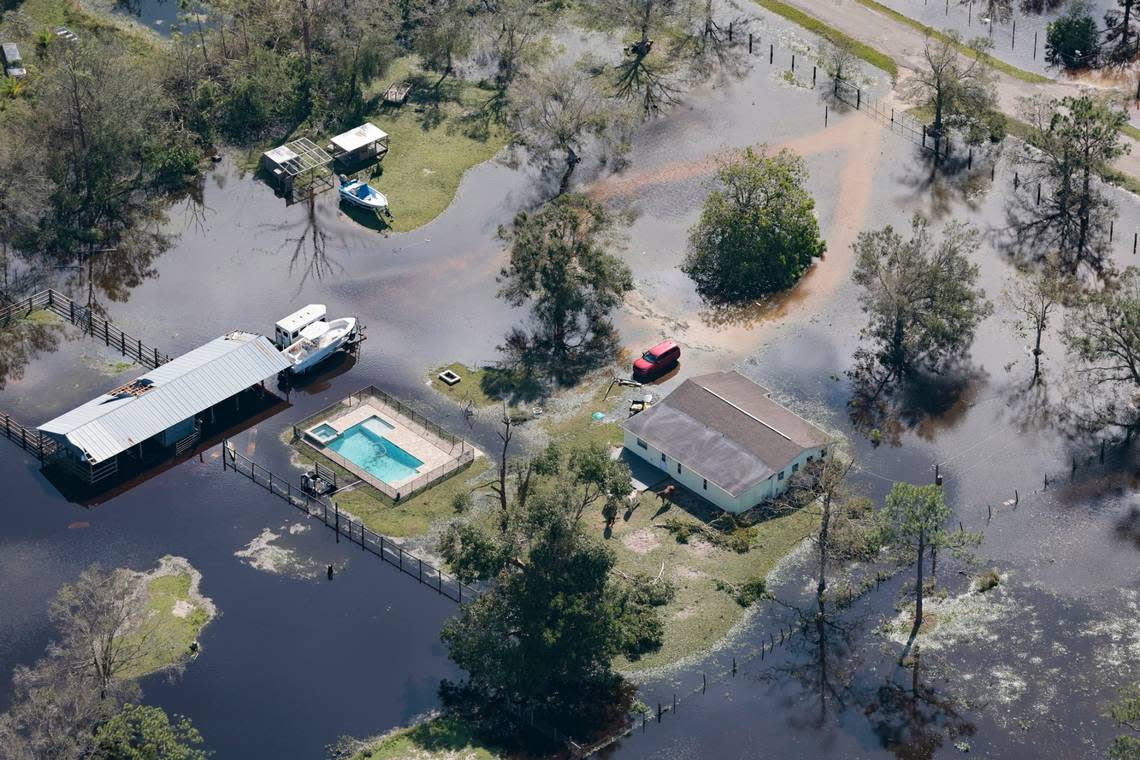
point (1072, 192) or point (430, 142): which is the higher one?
point (1072, 192)

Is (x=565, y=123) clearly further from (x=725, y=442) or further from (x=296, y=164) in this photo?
(x=725, y=442)

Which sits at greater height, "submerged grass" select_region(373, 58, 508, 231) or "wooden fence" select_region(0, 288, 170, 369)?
"submerged grass" select_region(373, 58, 508, 231)

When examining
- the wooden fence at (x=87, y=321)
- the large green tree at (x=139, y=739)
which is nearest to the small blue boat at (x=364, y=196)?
the wooden fence at (x=87, y=321)

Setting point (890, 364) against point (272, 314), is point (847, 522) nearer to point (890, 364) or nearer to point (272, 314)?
point (890, 364)

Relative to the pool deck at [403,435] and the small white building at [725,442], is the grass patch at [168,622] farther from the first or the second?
the small white building at [725,442]

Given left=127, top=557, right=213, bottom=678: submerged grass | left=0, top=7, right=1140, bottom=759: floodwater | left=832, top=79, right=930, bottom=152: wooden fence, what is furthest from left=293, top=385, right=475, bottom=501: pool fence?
left=832, top=79, right=930, bottom=152: wooden fence

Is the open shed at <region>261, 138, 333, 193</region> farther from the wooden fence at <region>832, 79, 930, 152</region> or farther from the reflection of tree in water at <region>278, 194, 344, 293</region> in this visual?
the wooden fence at <region>832, 79, 930, 152</region>

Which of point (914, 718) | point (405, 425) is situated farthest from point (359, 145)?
point (914, 718)
